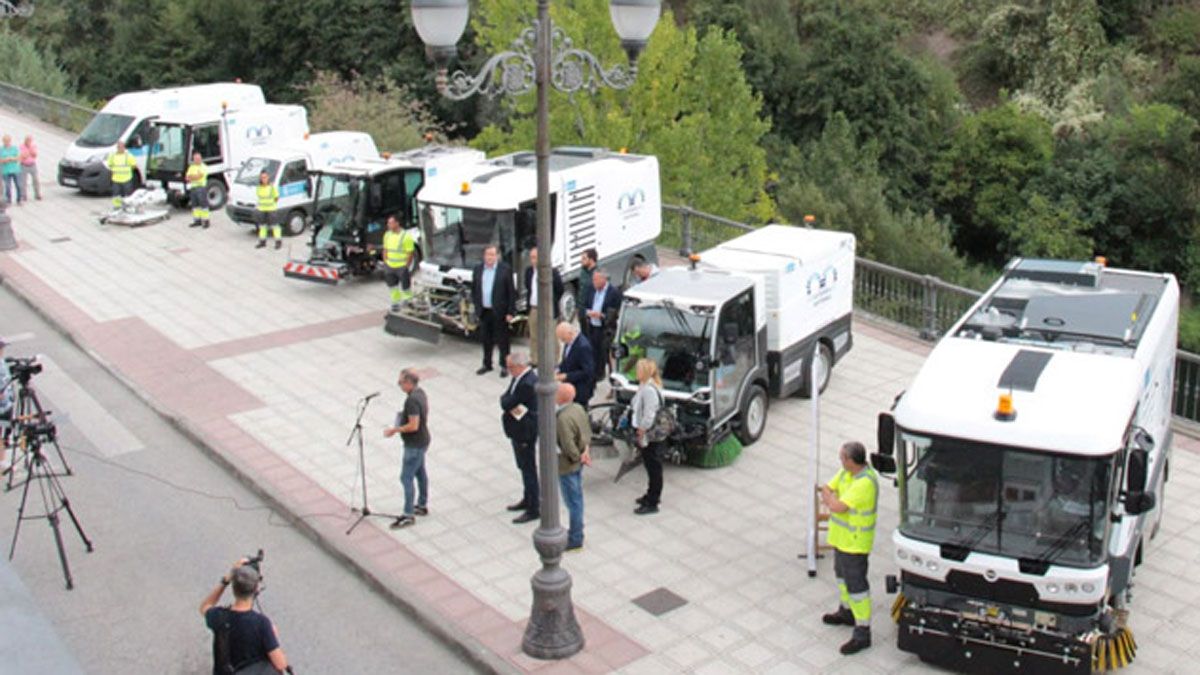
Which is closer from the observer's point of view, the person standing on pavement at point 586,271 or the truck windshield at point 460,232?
the person standing on pavement at point 586,271

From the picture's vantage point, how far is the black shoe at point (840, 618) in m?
11.0

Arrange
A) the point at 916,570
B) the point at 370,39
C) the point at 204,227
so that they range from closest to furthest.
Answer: the point at 916,570
the point at 204,227
the point at 370,39

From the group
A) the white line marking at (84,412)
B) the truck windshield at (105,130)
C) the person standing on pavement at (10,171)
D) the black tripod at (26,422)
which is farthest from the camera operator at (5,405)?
the truck windshield at (105,130)

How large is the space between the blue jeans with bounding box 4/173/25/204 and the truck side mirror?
2521cm

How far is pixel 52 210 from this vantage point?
92.7ft

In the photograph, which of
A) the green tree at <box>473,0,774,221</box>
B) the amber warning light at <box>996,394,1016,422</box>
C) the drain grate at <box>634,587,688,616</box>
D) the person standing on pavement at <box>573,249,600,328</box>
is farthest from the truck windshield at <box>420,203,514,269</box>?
the green tree at <box>473,0,774,221</box>

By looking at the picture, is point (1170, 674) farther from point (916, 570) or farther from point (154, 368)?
point (154, 368)

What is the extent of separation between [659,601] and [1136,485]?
4035mm

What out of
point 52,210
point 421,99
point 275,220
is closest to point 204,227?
point 275,220

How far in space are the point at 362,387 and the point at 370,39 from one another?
4437 cm

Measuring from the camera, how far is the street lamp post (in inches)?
391

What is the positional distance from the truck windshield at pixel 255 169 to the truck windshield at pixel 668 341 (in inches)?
486

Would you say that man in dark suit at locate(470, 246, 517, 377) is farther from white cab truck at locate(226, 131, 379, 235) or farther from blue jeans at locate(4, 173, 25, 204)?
blue jeans at locate(4, 173, 25, 204)

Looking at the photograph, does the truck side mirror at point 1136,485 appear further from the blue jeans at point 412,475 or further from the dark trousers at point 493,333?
the dark trousers at point 493,333
